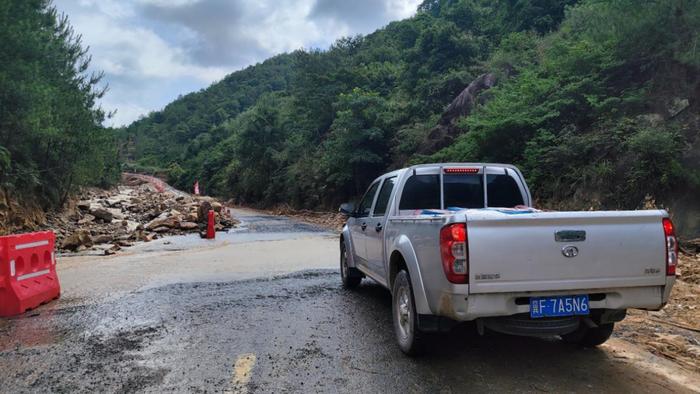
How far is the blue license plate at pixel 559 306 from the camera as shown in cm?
376

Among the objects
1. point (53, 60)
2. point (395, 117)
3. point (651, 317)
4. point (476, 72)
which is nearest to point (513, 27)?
point (476, 72)

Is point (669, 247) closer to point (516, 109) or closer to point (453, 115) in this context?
point (516, 109)

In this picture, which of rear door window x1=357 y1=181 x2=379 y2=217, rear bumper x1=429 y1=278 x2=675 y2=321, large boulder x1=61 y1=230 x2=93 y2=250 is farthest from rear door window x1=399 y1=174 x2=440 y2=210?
large boulder x1=61 y1=230 x2=93 y2=250

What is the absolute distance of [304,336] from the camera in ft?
17.3

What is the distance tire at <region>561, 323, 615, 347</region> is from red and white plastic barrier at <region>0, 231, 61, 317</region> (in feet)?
22.9

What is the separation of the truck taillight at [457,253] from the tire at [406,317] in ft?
2.51

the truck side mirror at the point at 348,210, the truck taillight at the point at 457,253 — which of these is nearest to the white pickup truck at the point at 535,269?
the truck taillight at the point at 457,253

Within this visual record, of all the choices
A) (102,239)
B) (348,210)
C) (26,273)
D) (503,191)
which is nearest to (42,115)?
(102,239)

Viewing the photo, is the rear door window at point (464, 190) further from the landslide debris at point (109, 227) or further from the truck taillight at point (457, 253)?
the landslide debris at point (109, 227)

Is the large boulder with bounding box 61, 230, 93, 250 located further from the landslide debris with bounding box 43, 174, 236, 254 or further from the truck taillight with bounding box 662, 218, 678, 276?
the truck taillight with bounding box 662, 218, 678, 276

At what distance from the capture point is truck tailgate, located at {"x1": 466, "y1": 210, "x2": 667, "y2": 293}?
3619 millimetres

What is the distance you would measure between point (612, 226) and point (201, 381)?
11.8ft

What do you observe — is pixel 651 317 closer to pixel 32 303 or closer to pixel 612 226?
pixel 612 226

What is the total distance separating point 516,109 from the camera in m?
16.1
